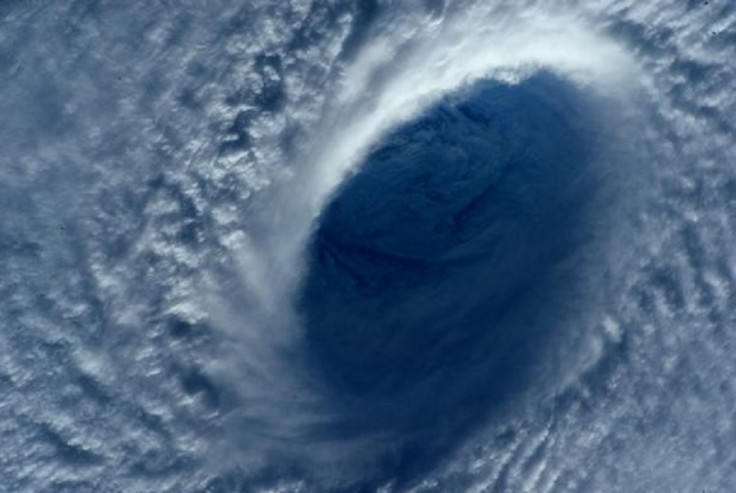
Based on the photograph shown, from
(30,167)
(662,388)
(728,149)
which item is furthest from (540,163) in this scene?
(30,167)

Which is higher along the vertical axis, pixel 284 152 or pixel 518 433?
pixel 284 152

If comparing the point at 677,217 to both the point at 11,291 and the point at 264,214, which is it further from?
the point at 11,291

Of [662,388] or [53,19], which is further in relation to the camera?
[53,19]

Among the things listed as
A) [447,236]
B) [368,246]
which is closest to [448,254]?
[447,236]

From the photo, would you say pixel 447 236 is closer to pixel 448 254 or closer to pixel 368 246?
pixel 448 254

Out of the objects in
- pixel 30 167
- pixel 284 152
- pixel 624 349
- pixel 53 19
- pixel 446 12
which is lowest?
pixel 624 349
